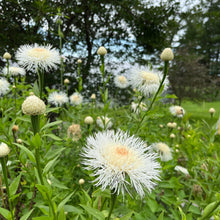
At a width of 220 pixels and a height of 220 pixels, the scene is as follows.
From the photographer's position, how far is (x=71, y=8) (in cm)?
384

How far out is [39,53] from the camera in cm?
142

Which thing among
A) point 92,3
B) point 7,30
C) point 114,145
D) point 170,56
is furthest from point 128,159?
point 92,3

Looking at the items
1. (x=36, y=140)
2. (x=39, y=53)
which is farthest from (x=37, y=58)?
(x=36, y=140)

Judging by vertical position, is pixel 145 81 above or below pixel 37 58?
below

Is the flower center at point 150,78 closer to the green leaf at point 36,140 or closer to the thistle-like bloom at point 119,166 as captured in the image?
the thistle-like bloom at point 119,166

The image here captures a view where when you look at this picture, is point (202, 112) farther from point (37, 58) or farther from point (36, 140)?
point (36, 140)

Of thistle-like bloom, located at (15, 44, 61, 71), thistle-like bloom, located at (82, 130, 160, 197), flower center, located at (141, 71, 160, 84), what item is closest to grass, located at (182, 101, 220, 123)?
flower center, located at (141, 71, 160, 84)

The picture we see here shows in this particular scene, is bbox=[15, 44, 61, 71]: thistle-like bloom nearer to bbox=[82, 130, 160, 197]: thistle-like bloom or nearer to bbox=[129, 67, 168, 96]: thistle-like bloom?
bbox=[129, 67, 168, 96]: thistle-like bloom

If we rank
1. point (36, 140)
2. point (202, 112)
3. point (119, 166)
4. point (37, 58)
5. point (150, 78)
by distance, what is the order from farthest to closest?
point (202, 112), point (150, 78), point (37, 58), point (119, 166), point (36, 140)

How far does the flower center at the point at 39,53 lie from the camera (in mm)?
1401

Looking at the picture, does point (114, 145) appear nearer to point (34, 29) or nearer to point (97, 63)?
point (34, 29)

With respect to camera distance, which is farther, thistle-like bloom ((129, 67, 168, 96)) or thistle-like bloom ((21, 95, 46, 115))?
thistle-like bloom ((129, 67, 168, 96))

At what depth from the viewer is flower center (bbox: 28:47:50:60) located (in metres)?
1.40

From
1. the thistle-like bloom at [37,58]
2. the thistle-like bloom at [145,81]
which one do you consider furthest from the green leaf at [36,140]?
the thistle-like bloom at [145,81]
